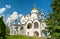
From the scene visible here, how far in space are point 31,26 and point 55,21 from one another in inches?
1437

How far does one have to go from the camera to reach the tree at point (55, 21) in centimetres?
1927

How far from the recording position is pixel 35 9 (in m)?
58.2

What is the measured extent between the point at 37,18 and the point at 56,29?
36929 mm

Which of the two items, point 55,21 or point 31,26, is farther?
point 31,26

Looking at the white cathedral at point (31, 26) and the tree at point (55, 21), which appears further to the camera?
the white cathedral at point (31, 26)

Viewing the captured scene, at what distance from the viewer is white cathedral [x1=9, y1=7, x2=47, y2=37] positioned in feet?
178

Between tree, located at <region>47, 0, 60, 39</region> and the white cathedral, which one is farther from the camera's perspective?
the white cathedral

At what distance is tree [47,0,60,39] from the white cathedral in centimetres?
3267

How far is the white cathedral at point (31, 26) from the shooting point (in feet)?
178

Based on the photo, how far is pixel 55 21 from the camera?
67.0 ft

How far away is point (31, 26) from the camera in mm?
56812

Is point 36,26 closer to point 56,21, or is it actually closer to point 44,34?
point 44,34

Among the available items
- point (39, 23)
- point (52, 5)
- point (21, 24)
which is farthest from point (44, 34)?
Answer: point (52, 5)

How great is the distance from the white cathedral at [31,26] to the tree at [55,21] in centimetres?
3267
